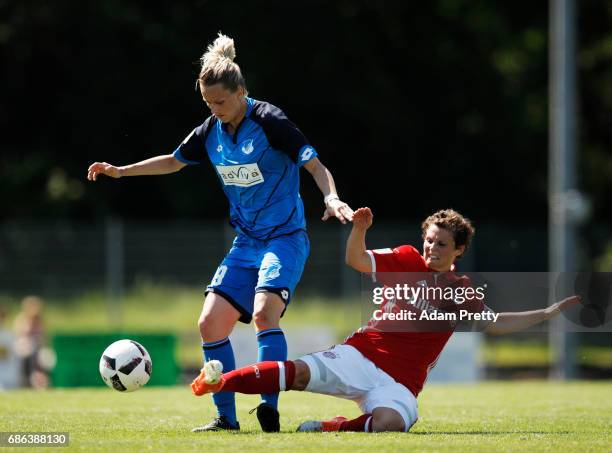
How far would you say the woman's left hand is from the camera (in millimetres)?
6387

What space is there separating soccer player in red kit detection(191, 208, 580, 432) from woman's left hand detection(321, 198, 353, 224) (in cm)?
24

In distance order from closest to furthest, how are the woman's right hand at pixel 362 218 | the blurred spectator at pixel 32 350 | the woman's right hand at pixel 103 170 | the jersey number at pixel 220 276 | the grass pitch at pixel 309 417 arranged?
the grass pitch at pixel 309 417, the woman's right hand at pixel 362 218, the jersey number at pixel 220 276, the woman's right hand at pixel 103 170, the blurred spectator at pixel 32 350

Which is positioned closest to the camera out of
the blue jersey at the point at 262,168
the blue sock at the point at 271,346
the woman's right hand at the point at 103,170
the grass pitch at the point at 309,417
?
the grass pitch at the point at 309,417

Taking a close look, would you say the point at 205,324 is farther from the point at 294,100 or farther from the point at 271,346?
the point at 294,100

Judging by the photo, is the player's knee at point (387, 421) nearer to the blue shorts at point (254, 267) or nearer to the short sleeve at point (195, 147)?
the blue shorts at point (254, 267)

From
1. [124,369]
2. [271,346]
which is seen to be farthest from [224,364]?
[124,369]

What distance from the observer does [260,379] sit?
6559mm

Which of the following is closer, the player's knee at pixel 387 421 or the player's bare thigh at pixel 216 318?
the player's knee at pixel 387 421

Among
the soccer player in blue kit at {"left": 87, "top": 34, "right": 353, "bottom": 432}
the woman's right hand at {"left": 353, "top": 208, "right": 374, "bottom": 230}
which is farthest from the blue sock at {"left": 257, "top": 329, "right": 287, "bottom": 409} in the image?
the woman's right hand at {"left": 353, "top": 208, "right": 374, "bottom": 230}

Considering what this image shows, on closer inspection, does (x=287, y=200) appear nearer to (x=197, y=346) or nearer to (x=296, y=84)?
(x=197, y=346)

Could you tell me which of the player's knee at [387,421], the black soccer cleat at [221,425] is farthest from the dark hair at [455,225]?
the black soccer cleat at [221,425]

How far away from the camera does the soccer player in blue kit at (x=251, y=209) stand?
6949 mm

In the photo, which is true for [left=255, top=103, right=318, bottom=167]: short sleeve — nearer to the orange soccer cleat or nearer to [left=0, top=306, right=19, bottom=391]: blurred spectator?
the orange soccer cleat

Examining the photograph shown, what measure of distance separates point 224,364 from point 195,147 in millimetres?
1464
